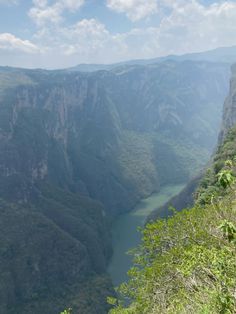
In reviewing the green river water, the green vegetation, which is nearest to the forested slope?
the green vegetation

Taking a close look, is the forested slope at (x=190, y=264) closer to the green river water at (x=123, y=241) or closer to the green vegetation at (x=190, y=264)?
the green vegetation at (x=190, y=264)

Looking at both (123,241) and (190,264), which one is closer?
(190,264)

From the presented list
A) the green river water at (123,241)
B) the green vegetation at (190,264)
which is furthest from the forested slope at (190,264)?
the green river water at (123,241)

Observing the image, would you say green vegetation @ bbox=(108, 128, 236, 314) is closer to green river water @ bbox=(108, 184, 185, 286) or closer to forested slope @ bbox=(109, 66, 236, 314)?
forested slope @ bbox=(109, 66, 236, 314)

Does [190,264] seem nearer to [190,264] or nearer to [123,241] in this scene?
[190,264]

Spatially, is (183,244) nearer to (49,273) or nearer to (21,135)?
(49,273)

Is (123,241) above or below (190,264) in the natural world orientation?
below

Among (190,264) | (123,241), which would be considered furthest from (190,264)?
(123,241)

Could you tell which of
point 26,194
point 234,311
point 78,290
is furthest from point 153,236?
point 26,194
